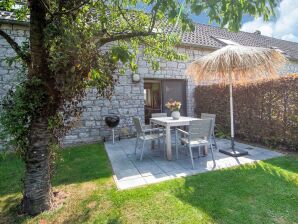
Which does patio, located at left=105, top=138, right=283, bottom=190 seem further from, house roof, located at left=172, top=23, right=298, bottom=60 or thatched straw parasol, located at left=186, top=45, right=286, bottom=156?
house roof, located at left=172, top=23, right=298, bottom=60

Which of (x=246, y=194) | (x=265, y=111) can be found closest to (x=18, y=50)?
(x=246, y=194)

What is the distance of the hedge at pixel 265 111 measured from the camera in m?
4.88

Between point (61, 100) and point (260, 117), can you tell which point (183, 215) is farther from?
point (260, 117)

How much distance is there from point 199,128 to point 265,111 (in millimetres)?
2805

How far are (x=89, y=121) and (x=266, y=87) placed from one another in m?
5.75

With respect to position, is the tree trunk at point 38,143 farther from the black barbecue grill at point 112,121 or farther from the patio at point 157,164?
the black barbecue grill at point 112,121

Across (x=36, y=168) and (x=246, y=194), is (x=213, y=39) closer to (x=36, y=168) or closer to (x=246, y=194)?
(x=246, y=194)

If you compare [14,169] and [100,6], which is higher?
[100,6]

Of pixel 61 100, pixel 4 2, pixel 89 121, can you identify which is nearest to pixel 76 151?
pixel 89 121

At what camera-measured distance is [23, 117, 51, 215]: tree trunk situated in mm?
2520

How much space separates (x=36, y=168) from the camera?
254 cm

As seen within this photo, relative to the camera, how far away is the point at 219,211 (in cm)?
244

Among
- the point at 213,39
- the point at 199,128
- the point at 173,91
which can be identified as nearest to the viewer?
the point at 199,128

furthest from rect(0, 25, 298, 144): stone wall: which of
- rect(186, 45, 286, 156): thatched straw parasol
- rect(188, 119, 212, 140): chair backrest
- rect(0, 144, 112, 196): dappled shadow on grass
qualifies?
rect(188, 119, 212, 140): chair backrest
